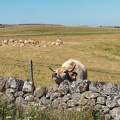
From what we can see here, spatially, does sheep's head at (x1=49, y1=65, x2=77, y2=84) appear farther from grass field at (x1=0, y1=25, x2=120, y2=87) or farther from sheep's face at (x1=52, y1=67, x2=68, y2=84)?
grass field at (x1=0, y1=25, x2=120, y2=87)

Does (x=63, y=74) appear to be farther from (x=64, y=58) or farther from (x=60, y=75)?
(x=64, y=58)

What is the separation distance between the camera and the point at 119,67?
37.5 metres

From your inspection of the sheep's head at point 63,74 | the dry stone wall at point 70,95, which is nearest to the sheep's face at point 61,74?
the sheep's head at point 63,74

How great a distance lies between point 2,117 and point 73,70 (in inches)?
409

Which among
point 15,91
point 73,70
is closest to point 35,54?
point 73,70

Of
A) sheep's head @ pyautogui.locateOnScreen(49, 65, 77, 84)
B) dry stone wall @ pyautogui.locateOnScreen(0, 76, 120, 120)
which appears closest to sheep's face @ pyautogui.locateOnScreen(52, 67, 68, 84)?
sheep's head @ pyautogui.locateOnScreen(49, 65, 77, 84)

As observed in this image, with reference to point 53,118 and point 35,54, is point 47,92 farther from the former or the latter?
point 35,54

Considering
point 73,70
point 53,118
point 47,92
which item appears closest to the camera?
point 53,118

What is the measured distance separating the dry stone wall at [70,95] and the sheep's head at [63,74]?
4.13 m

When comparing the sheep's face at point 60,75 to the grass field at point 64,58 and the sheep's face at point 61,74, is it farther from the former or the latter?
the grass field at point 64,58

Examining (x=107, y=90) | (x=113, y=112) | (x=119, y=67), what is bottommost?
(x=119, y=67)

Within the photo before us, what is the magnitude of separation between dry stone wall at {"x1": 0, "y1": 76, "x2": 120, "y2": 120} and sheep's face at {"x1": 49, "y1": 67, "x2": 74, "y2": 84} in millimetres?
4129

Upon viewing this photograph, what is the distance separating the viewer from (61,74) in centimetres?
1814

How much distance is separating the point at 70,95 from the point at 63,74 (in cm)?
543
